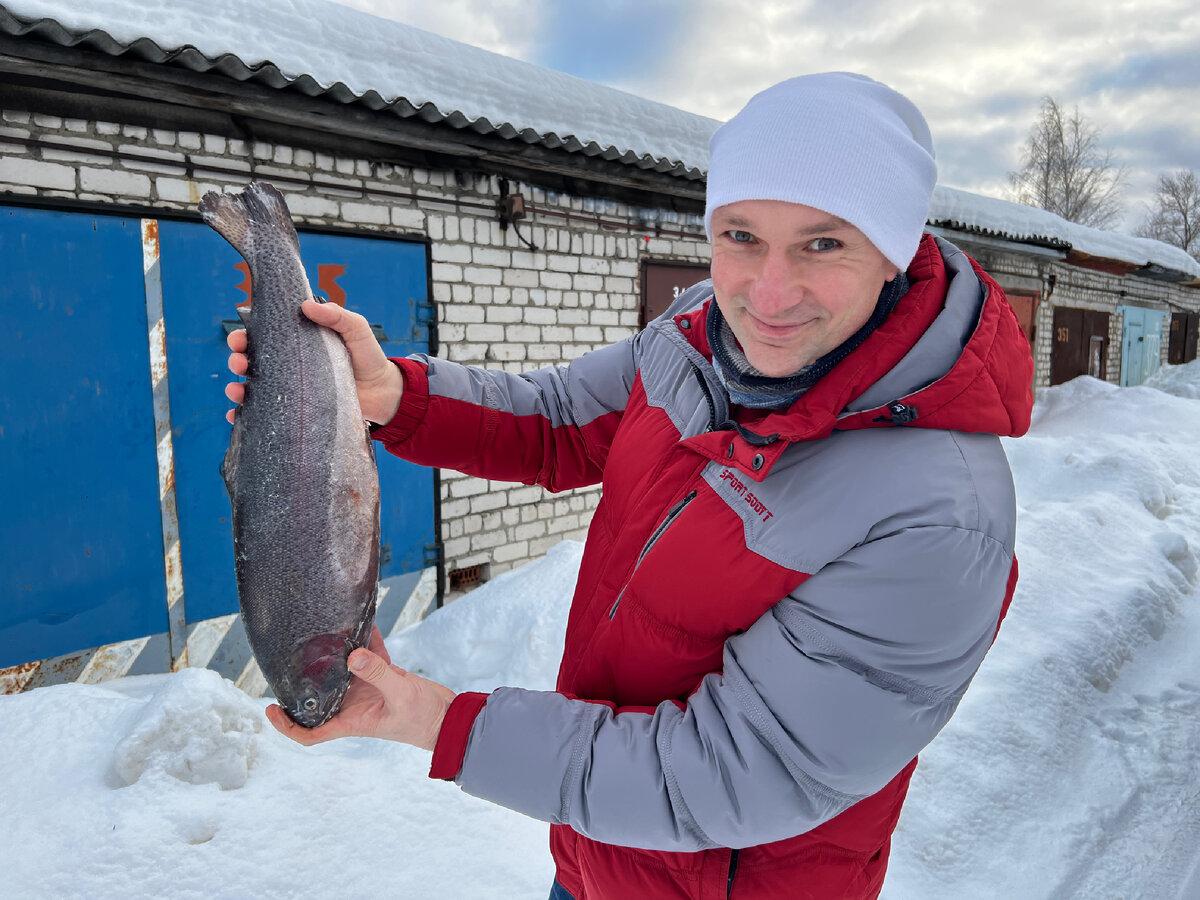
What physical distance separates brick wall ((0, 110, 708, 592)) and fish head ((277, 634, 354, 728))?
3.55 m

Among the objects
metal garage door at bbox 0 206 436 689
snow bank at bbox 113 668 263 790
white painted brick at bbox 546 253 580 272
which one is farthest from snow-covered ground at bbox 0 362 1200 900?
white painted brick at bbox 546 253 580 272

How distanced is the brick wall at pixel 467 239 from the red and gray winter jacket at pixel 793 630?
3778mm

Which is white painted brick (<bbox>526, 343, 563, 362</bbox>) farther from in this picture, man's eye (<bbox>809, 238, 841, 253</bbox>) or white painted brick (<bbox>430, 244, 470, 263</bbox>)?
man's eye (<bbox>809, 238, 841, 253</bbox>)

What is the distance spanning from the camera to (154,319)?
3.90 m

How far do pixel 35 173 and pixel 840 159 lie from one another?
3990 millimetres

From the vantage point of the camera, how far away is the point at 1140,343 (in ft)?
55.1

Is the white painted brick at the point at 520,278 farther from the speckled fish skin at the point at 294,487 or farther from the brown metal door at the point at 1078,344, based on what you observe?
the brown metal door at the point at 1078,344

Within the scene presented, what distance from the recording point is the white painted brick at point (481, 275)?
17.3 feet

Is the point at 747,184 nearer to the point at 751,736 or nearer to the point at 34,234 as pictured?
the point at 751,736

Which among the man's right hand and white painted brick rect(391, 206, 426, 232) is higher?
white painted brick rect(391, 206, 426, 232)

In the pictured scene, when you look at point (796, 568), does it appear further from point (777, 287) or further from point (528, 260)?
point (528, 260)

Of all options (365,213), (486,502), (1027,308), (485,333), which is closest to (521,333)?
(485,333)

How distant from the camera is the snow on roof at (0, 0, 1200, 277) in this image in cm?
328

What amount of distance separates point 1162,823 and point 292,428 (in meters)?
3.59
